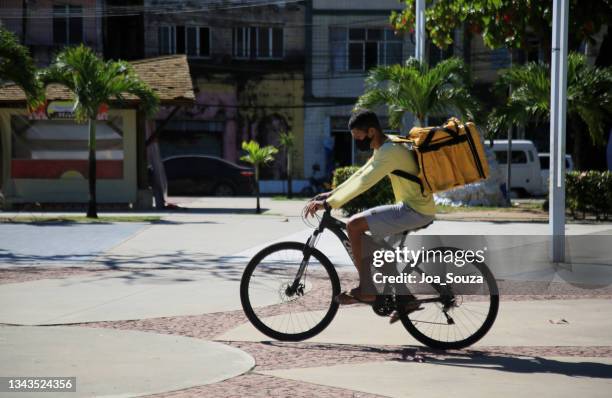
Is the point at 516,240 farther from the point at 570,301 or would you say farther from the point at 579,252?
the point at 570,301

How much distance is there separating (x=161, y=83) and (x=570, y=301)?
1907 cm

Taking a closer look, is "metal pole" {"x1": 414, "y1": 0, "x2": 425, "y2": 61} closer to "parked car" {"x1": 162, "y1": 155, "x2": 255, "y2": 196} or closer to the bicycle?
"parked car" {"x1": 162, "y1": 155, "x2": 255, "y2": 196}

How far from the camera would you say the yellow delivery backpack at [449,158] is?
24.0ft

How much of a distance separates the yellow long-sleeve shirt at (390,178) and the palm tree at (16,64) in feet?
52.6

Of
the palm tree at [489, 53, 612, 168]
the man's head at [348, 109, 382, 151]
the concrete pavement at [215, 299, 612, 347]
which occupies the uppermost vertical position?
the palm tree at [489, 53, 612, 168]

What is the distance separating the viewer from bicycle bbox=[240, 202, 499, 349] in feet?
24.5

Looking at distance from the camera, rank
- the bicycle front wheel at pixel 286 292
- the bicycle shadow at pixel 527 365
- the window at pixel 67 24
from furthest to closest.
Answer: the window at pixel 67 24 < the bicycle front wheel at pixel 286 292 < the bicycle shadow at pixel 527 365

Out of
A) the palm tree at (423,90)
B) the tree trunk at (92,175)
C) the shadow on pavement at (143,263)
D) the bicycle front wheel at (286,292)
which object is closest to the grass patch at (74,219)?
the tree trunk at (92,175)

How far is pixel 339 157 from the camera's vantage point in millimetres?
44062

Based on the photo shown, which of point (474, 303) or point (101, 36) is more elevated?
point (101, 36)

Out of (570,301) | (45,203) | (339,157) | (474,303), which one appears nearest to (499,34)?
(45,203)

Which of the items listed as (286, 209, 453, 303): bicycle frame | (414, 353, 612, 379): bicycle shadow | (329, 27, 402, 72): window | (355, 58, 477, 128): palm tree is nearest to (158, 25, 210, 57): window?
(329, 27, 402, 72): window

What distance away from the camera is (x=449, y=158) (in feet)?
24.1

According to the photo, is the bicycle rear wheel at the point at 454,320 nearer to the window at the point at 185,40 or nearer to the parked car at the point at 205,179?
the parked car at the point at 205,179
